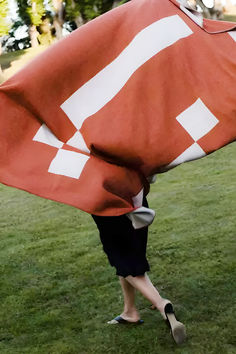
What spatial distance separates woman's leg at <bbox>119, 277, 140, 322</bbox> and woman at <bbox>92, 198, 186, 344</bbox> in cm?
11

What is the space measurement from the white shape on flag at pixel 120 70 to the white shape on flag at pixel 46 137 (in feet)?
0.50

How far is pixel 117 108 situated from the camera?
328cm

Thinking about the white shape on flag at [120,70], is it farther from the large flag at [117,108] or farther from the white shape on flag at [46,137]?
the white shape on flag at [46,137]

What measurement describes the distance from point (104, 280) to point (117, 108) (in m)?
2.03

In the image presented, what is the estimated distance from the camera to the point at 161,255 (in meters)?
5.31

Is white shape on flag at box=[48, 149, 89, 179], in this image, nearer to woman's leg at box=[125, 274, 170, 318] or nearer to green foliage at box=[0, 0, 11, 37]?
woman's leg at box=[125, 274, 170, 318]

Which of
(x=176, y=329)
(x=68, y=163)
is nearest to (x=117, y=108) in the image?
(x=68, y=163)

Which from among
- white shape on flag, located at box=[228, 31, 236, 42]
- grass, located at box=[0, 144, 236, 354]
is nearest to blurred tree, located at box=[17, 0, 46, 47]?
grass, located at box=[0, 144, 236, 354]

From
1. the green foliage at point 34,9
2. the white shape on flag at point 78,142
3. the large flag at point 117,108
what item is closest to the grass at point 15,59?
the green foliage at point 34,9

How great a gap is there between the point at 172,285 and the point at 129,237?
1.16 metres

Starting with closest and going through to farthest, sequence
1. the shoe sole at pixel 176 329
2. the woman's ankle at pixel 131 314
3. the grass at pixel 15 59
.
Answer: the shoe sole at pixel 176 329, the woman's ankle at pixel 131 314, the grass at pixel 15 59

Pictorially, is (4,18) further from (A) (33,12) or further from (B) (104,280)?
(B) (104,280)

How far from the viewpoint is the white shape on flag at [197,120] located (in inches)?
129

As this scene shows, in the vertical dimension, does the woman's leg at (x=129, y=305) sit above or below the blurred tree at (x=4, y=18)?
above
